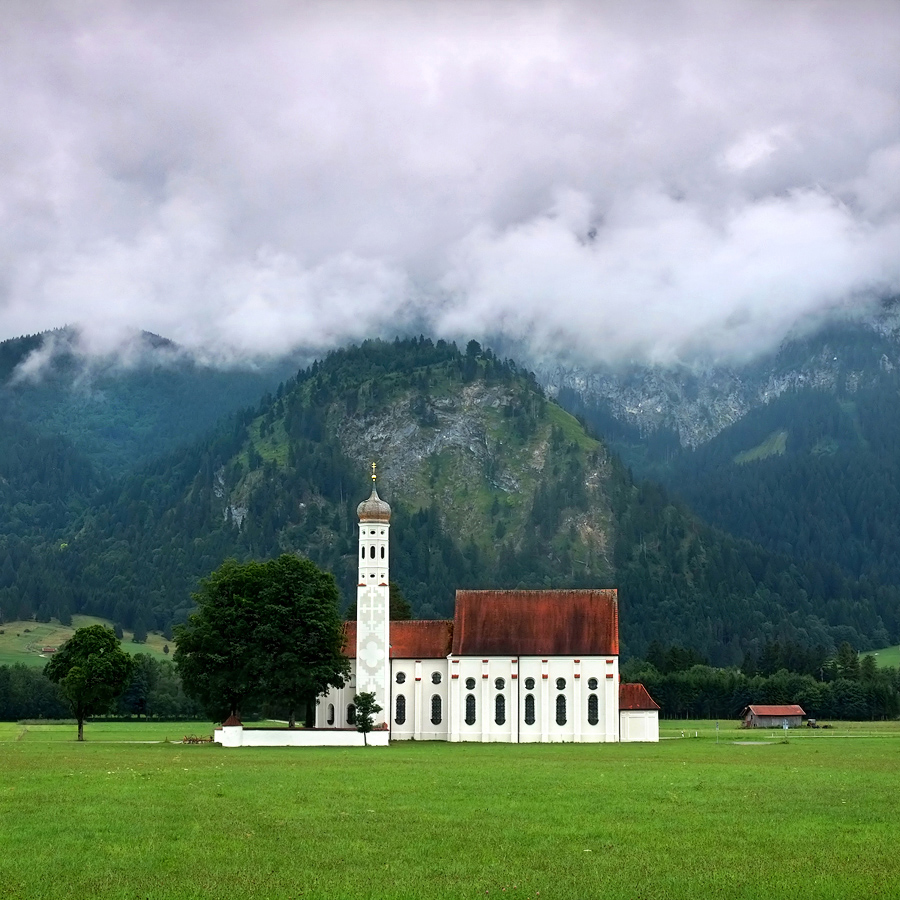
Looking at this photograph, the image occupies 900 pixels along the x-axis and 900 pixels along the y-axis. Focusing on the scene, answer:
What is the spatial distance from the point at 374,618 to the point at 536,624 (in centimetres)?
1327

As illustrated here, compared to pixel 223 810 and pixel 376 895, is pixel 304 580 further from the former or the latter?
pixel 376 895

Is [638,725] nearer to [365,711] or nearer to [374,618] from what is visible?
[374,618]

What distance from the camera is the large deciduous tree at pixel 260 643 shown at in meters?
Result: 90.9

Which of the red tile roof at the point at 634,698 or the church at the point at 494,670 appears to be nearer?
the red tile roof at the point at 634,698

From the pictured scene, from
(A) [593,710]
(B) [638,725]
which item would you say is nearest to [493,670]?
(A) [593,710]

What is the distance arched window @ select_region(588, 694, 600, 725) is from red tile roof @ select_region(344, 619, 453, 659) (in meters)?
12.4

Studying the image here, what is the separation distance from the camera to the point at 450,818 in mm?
33875

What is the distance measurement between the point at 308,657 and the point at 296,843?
2494 inches

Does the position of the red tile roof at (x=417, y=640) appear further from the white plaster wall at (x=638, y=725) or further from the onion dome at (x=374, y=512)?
the white plaster wall at (x=638, y=725)

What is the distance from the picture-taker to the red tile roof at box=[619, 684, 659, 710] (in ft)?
332

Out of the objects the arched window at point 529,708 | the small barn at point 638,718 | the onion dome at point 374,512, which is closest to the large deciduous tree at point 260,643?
the onion dome at point 374,512

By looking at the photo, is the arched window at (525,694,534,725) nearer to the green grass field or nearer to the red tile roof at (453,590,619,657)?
the red tile roof at (453,590,619,657)

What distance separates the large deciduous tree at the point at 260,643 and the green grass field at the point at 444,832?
37.5 metres

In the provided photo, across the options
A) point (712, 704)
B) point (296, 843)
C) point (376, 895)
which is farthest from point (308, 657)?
point (712, 704)
